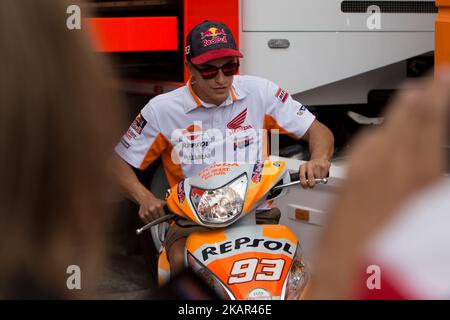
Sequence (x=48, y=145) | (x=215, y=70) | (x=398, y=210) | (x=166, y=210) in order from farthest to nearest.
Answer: (x=215, y=70), (x=166, y=210), (x=48, y=145), (x=398, y=210)

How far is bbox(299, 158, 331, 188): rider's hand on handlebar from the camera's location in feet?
10.7

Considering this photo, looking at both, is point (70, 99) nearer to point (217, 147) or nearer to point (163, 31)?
point (217, 147)

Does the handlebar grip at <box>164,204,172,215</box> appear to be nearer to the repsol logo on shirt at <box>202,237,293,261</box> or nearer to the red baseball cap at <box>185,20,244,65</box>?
the repsol logo on shirt at <box>202,237,293,261</box>

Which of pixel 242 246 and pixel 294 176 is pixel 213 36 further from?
pixel 242 246

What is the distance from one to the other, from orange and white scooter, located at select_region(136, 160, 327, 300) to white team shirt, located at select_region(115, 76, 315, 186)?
50cm

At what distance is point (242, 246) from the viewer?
320 cm

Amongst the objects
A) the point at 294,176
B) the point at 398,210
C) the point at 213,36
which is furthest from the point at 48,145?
the point at 213,36

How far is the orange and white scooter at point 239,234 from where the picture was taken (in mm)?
3076

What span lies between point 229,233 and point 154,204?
0.37m

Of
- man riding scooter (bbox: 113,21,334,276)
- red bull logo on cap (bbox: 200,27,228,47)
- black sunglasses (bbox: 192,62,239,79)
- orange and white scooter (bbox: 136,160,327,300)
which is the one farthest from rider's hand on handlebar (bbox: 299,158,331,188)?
red bull logo on cap (bbox: 200,27,228,47)

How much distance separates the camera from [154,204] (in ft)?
11.3

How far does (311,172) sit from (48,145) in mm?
2386

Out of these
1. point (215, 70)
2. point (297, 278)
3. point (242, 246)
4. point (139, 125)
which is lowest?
point (297, 278)
